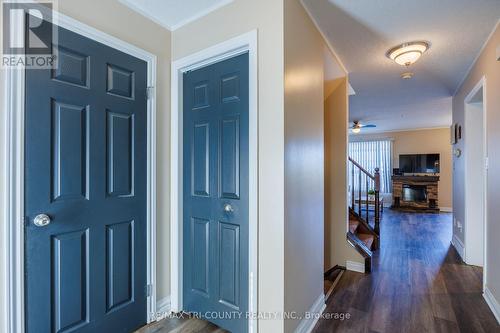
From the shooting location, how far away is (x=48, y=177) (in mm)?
1354

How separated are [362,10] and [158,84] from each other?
167 centimetres

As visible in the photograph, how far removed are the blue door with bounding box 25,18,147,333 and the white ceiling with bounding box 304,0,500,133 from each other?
1.55 meters

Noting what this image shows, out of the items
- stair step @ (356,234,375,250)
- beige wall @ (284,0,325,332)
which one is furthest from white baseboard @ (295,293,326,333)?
stair step @ (356,234,375,250)

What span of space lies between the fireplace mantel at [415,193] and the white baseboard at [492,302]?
17.9 ft

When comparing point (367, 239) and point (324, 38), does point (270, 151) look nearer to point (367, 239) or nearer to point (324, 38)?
point (324, 38)

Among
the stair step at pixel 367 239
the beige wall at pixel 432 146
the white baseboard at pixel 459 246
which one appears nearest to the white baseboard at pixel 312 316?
the stair step at pixel 367 239

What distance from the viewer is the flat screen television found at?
702cm

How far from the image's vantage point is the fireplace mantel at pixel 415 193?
6.90 m

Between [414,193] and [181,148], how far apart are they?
7.58 metres

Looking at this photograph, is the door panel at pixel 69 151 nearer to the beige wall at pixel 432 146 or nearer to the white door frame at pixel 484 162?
the white door frame at pixel 484 162

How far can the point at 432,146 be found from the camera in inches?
281

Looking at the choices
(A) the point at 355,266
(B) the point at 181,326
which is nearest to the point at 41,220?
(B) the point at 181,326

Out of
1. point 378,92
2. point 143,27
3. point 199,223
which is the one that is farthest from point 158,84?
point 378,92

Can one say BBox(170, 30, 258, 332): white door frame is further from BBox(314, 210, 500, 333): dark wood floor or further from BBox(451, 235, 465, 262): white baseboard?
BBox(451, 235, 465, 262): white baseboard
